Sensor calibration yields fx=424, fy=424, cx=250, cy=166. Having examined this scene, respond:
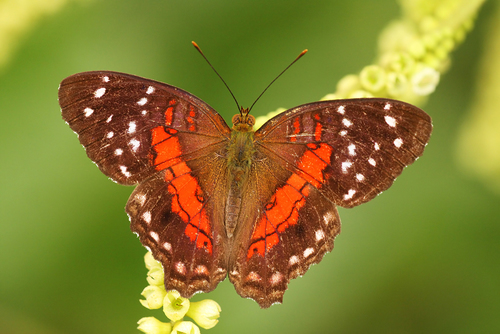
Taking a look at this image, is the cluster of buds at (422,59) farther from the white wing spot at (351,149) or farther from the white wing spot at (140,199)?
the white wing spot at (140,199)

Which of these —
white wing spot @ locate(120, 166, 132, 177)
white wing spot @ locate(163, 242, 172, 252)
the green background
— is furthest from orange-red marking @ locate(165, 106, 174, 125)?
the green background


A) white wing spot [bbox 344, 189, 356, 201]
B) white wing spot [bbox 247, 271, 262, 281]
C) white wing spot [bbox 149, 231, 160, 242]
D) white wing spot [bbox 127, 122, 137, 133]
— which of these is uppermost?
white wing spot [bbox 127, 122, 137, 133]

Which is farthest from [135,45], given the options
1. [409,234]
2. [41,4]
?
[409,234]

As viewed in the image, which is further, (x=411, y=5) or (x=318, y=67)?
(x=318, y=67)

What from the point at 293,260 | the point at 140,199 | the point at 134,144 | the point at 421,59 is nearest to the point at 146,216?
the point at 140,199

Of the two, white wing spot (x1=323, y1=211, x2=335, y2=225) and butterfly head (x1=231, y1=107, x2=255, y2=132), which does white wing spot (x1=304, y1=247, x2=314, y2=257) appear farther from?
butterfly head (x1=231, y1=107, x2=255, y2=132)

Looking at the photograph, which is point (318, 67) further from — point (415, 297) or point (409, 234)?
point (415, 297)
